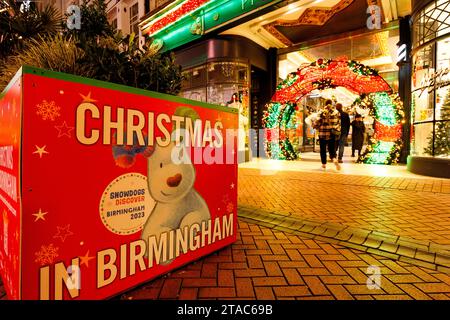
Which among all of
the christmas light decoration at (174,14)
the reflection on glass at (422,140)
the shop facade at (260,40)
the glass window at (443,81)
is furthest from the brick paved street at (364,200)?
the christmas light decoration at (174,14)

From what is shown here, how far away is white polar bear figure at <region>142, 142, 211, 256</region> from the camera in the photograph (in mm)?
1961

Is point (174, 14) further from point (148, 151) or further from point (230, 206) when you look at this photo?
point (148, 151)

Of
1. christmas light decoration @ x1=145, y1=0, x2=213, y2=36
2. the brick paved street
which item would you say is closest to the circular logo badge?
the brick paved street

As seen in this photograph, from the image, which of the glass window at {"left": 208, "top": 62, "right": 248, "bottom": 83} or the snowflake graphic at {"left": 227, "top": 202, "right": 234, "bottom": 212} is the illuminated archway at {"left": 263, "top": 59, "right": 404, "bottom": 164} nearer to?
the glass window at {"left": 208, "top": 62, "right": 248, "bottom": 83}

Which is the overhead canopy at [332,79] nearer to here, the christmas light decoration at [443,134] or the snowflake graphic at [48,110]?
the christmas light decoration at [443,134]

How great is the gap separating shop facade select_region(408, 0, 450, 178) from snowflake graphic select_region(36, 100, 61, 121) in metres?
7.63

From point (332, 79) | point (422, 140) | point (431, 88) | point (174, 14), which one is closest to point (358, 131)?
point (332, 79)

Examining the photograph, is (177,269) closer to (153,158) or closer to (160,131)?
(153,158)

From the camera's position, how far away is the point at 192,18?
11180 millimetres

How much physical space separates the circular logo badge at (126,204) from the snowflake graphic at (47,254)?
0.29 m

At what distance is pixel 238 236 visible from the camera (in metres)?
3.06

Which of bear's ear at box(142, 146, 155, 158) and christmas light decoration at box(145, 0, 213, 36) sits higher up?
christmas light decoration at box(145, 0, 213, 36)

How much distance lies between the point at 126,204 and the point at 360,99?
32.4 ft
